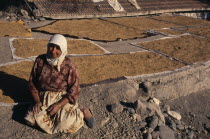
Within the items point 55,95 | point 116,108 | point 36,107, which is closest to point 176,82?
point 116,108

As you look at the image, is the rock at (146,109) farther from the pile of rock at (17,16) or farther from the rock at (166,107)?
the pile of rock at (17,16)

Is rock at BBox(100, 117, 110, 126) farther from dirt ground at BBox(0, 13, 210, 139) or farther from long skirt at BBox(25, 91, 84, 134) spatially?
long skirt at BBox(25, 91, 84, 134)

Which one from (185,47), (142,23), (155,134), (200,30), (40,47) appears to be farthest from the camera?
(142,23)

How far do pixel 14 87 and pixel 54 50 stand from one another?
1380 mm

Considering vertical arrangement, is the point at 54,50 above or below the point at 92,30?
above

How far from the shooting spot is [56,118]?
3414 millimetres

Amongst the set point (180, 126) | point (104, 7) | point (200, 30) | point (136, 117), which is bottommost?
point (180, 126)

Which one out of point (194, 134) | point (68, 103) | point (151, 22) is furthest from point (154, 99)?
point (151, 22)

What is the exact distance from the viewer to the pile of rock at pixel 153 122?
4.11 metres

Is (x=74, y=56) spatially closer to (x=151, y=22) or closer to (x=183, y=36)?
(x=183, y=36)

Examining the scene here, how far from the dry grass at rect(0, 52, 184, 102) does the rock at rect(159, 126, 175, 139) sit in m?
1.38

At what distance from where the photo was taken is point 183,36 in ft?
27.9

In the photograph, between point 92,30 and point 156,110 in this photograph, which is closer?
point 156,110

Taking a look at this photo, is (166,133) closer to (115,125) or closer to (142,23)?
(115,125)
